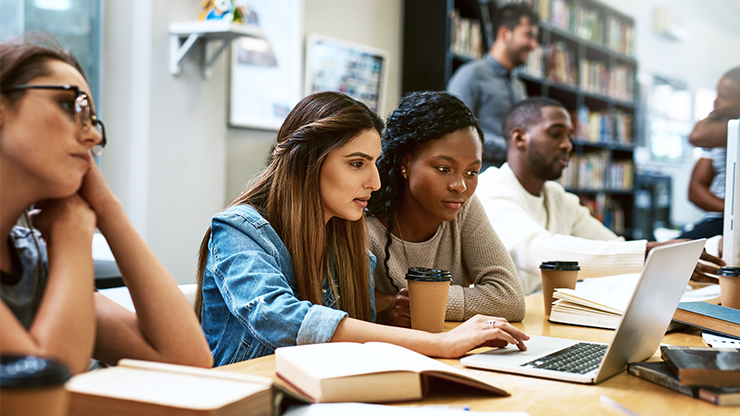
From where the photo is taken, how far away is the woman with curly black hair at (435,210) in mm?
1563

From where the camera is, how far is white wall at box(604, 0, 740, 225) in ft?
23.9

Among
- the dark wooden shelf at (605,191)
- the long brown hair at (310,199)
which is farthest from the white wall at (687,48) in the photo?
the long brown hair at (310,199)

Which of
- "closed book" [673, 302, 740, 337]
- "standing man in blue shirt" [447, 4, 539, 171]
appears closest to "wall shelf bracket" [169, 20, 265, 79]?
"standing man in blue shirt" [447, 4, 539, 171]

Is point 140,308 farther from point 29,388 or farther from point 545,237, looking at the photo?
point 545,237

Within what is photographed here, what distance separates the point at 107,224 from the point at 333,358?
0.42m

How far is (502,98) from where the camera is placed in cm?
351

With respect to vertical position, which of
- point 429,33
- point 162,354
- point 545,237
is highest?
point 429,33

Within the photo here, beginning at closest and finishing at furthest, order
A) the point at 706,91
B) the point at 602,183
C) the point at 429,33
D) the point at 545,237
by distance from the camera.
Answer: the point at 545,237, the point at 429,33, the point at 602,183, the point at 706,91

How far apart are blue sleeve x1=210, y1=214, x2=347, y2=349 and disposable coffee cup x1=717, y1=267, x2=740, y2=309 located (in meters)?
0.99

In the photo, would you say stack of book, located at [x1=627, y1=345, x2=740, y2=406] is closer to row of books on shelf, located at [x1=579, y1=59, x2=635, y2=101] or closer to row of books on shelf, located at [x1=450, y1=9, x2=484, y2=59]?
row of books on shelf, located at [x1=450, y1=9, x2=484, y2=59]

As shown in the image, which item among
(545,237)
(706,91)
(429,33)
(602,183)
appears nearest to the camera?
(545,237)

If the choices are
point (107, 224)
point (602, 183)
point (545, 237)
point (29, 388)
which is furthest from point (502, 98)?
point (29, 388)

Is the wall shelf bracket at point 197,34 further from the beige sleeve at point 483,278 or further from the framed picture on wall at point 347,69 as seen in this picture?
the beige sleeve at point 483,278

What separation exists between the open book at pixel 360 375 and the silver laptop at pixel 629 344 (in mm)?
148
